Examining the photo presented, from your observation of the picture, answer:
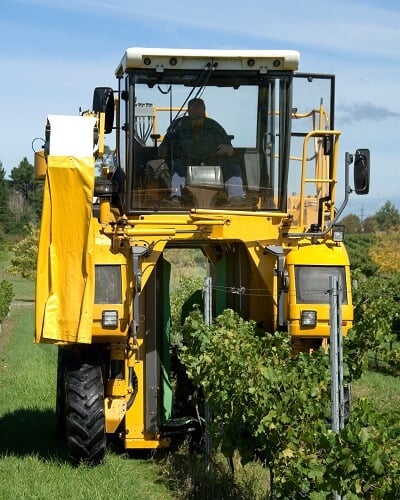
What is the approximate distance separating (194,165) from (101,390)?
7.64ft

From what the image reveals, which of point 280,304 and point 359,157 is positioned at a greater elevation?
point 359,157

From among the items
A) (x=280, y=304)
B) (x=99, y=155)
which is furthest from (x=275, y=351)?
(x=99, y=155)

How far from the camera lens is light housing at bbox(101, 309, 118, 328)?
357 inches

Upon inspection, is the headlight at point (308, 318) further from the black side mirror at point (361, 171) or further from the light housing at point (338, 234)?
the black side mirror at point (361, 171)

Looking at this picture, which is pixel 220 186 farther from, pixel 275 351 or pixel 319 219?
pixel 275 351

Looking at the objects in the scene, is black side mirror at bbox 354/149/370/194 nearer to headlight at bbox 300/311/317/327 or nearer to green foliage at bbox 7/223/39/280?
headlight at bbox 300/311/317/327

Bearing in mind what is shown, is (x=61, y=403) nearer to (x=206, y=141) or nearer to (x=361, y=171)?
(x=206, y=141)

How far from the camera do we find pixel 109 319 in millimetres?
9070

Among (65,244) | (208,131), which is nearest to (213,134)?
(208,131)

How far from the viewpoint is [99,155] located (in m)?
9.49

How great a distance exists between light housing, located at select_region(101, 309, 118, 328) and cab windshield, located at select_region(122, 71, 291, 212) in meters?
1.14

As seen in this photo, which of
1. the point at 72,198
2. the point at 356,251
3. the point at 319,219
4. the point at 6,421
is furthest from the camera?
the point at 356,251

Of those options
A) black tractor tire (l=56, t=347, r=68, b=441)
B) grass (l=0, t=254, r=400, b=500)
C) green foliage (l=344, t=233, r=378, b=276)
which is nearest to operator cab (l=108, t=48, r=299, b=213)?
black tractor tire (l=56, t=347, r=68, b=441)

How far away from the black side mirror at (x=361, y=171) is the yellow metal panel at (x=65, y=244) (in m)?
2.39
